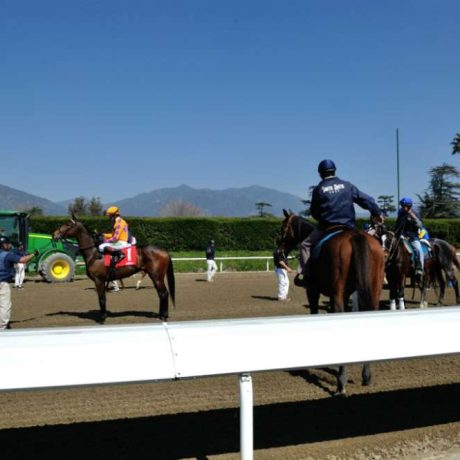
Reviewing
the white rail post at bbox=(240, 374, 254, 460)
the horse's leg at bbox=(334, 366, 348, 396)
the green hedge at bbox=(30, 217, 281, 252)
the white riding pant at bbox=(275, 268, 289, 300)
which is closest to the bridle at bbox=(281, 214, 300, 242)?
the horse's leg at bbox=(334, 366, 348, 396)

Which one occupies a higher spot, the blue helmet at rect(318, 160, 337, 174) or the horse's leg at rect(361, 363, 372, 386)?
the blue helmet at rect(318, 160, 337, 174)

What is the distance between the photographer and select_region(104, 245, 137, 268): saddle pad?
11.1 metres

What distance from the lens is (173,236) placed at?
108 ft

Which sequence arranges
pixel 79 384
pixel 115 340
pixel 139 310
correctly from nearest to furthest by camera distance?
pixel 79 384 < pixel 115 340 < pixel 139 310

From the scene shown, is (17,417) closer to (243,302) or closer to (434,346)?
(434,346)

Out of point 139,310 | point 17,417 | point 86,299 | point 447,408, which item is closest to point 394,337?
point 447,408

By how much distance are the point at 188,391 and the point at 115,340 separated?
257cm

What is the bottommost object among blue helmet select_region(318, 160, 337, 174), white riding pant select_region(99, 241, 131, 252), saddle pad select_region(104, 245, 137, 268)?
saddle pad select_region(104, 245, 137, 268)

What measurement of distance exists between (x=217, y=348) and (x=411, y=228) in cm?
875

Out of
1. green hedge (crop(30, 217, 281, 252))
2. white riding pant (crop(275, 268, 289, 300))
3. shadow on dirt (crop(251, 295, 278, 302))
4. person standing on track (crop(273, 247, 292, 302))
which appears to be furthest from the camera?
green hedge (crop(30, 217, 281, 252))

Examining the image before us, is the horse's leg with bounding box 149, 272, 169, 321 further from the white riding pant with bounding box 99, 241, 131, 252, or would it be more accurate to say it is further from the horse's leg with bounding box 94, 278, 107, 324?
the horse's leg with bounding box 94, 278, 107, 324

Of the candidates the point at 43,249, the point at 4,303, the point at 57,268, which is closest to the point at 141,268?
the point at 4,303

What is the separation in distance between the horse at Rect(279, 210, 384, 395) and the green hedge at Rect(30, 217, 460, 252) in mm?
26959

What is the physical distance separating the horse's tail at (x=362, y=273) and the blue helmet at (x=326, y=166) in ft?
3.61
